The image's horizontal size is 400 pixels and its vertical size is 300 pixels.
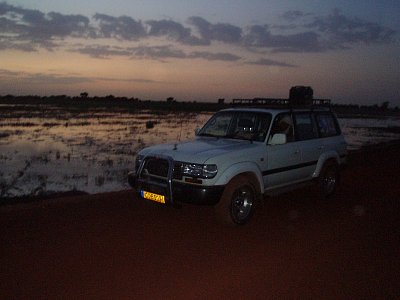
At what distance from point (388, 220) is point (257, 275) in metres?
3.29

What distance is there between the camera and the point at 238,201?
6.06 meters

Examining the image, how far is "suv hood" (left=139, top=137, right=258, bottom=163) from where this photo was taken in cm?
562

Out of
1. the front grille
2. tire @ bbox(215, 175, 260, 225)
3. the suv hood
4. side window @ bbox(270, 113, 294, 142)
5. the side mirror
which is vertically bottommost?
tire @ bbox(215, 175, 260, 225)

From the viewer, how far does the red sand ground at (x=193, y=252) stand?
3.94 m

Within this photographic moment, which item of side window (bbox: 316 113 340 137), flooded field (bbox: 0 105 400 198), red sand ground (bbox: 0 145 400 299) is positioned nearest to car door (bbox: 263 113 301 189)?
red sand ground (bbox: 0 145 400 299)

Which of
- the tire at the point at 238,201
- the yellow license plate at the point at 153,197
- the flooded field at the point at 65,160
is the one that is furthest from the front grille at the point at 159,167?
the flooded field at the point at 65,160

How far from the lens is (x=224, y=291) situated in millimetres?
3891

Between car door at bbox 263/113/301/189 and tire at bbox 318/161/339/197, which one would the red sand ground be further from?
car door at bbox 263/113/301/189

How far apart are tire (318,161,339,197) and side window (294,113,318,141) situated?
783 millimetres

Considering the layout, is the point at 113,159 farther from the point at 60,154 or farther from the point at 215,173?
the point at 215,173

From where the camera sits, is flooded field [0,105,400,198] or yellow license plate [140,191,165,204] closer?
yellow license plate [140,191,165,204]

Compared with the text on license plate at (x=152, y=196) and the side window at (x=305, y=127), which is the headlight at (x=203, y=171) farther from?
the side window at (x=305, y=127)

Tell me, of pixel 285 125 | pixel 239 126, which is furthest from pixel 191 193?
pixel 285 125

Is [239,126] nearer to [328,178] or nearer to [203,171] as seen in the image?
[203,171]
